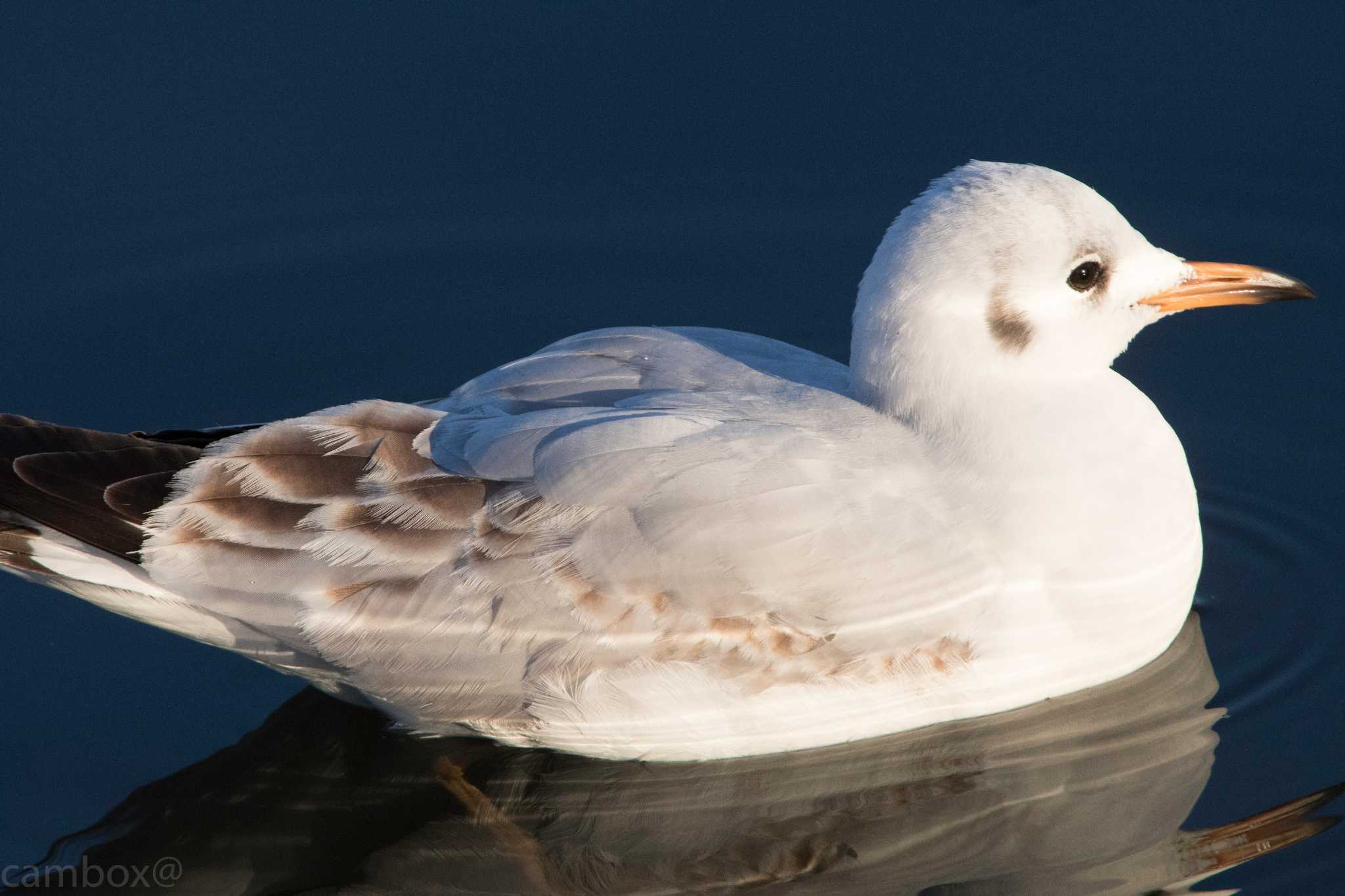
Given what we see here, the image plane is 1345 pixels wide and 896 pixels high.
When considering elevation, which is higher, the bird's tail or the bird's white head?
the bird's white head

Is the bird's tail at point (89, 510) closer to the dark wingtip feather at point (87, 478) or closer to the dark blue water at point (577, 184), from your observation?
the dark wingtip feather at point (87, 478)

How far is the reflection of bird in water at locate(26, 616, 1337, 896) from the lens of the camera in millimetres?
6012

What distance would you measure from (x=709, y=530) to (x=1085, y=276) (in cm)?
168

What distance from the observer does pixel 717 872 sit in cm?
606

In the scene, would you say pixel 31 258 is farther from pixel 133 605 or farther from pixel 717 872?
pixel 717 872

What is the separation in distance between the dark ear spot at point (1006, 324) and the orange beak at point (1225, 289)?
1.69 feet

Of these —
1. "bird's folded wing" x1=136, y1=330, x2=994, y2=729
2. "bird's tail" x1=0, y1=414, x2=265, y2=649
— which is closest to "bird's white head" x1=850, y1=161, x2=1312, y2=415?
"bird's folded wing" x1=136, y1=330, x2=994, y2=729

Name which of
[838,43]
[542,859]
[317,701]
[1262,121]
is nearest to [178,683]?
[317,701]

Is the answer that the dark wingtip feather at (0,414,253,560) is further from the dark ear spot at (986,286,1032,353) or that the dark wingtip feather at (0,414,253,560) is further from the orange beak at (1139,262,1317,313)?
the orange beak at (1139,262,1317,313)

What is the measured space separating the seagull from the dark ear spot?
0.04 ft

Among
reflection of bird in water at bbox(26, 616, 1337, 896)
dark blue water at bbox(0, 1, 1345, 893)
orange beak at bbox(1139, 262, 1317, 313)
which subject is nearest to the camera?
reflection of bird in water at bbox(26, 616, 1337, 896)

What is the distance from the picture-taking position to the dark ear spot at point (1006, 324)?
6.17m

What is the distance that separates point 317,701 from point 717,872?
1.86m

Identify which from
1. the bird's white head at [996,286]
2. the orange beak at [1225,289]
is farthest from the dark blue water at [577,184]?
the bird's white head at [996,286]
